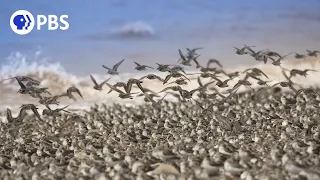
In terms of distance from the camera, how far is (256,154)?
9.87 feet

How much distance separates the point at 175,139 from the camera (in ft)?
12.2

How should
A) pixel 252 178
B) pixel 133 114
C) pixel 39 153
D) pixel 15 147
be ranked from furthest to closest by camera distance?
pixel 133 114, pixel 15 147, pixel 39 153, pixel 252 178

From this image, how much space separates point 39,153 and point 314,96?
8.09 ft

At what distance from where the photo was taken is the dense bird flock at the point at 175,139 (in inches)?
109

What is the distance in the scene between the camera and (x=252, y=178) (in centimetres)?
261

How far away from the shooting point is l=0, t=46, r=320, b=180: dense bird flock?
276 centimetres

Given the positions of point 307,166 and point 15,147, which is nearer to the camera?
point 307,166

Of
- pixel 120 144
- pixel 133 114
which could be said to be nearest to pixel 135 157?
pixel 120 144

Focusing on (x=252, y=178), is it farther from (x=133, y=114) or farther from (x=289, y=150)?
(x=133, y=114)

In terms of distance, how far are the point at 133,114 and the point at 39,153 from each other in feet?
5.02

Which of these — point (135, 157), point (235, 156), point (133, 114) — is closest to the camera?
point (235, 156)

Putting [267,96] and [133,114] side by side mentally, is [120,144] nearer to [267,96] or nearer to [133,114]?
[133,114]

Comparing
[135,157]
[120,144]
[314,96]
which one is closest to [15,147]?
[120,144]

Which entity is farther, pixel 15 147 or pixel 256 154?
pixel 15 147
